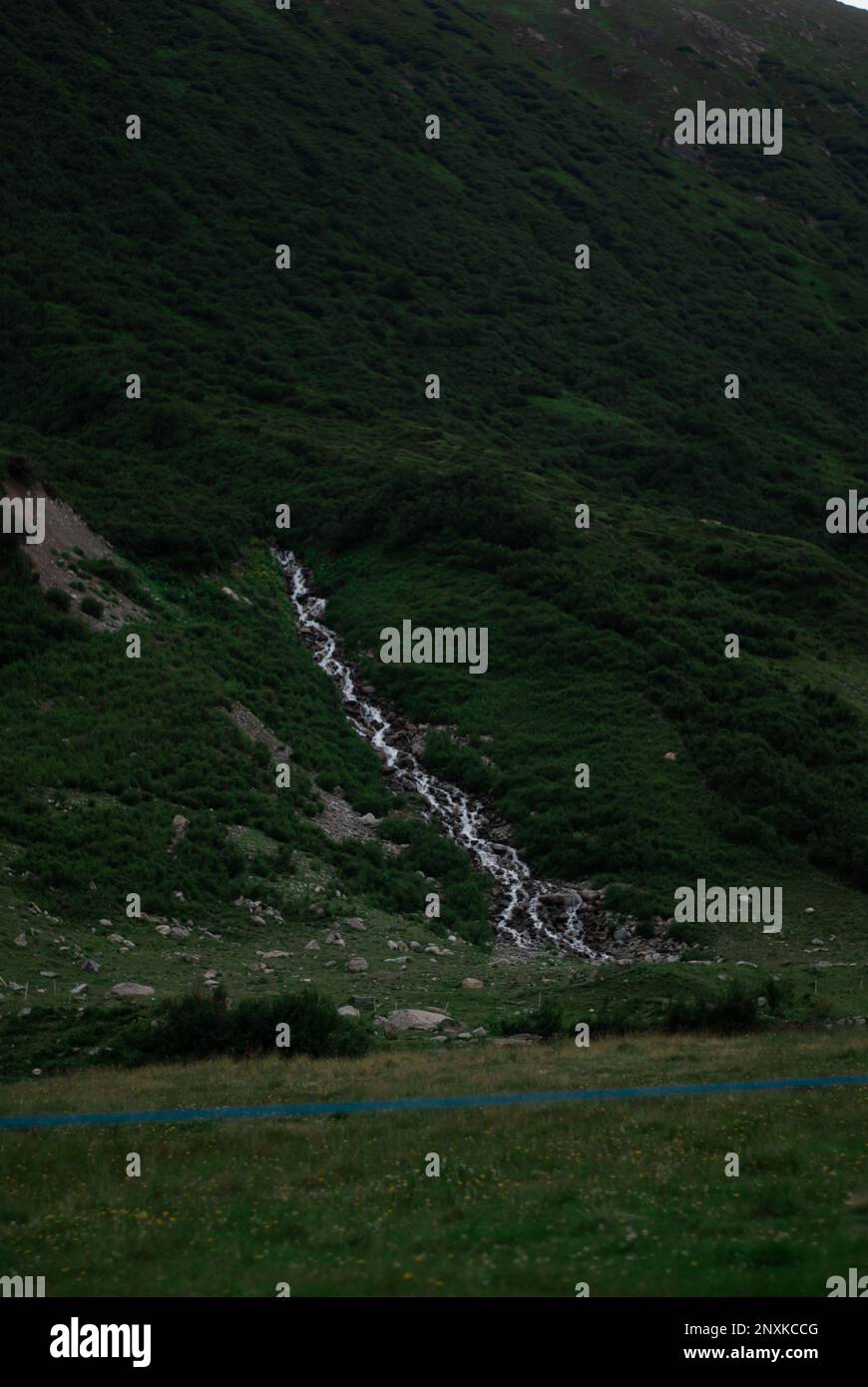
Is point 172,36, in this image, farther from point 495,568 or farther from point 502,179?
point 495,568

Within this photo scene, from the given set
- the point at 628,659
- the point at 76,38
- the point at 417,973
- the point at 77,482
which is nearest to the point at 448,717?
the point at 628,659

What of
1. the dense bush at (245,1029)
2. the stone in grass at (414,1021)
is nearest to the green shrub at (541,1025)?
the stone in grass at (414,1021)

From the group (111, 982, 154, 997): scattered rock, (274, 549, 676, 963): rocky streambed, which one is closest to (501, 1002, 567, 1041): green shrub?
(111, 982, 154, 997): scattered rock

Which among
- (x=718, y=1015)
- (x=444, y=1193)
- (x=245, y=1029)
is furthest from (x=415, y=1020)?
(x=444, y=1193)

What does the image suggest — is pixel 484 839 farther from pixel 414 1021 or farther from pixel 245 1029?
pixel 245 1029

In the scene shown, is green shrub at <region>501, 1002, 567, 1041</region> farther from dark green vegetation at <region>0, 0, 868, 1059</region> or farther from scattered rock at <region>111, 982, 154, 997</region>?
scattered rock at <region>111, 982, 154, 997</region>

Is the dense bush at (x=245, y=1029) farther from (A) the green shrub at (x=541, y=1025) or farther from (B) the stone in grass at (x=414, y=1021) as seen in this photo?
(A) the green shrub at (x=541, y=1025)
